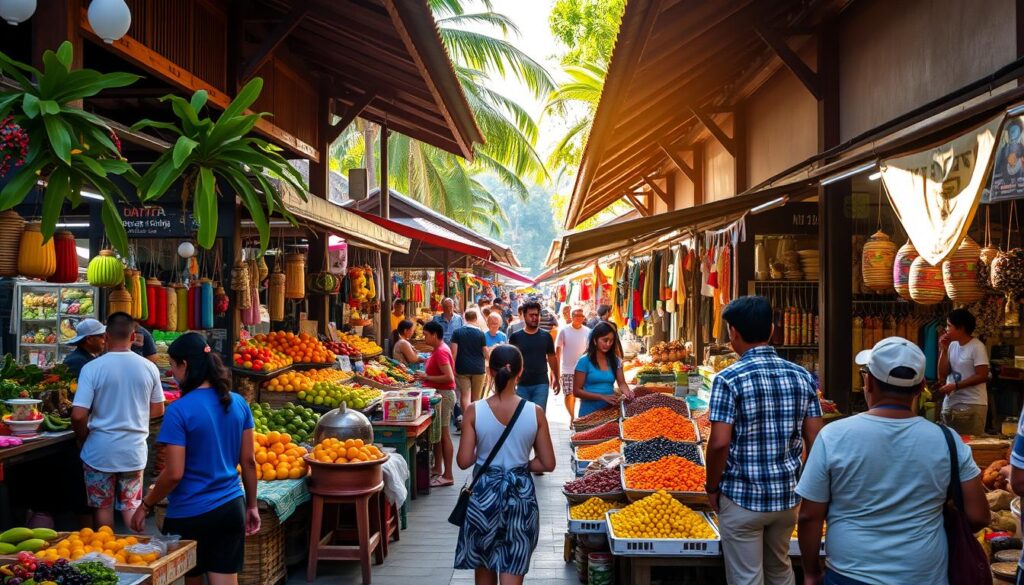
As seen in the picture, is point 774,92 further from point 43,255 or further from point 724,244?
point 43,255

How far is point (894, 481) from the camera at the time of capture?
10.6ft

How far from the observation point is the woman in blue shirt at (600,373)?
28.5 feet

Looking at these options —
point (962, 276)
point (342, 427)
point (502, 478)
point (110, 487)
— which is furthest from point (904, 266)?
point (110, 487)

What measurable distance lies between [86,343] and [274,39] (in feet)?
11.1

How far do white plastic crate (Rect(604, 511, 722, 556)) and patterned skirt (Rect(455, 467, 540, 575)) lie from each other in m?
0.68

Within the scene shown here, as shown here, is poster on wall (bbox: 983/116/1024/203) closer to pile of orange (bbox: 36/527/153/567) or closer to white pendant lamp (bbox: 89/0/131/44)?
white pendant lamp (bbox: 89/0/131/44)

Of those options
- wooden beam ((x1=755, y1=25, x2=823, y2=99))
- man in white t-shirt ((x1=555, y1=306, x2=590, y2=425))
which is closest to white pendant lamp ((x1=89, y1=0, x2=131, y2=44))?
wooden beam ((x1=755, y1=25, x2=823, y2=99))

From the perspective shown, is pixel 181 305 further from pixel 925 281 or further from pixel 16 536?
pixel 925 281

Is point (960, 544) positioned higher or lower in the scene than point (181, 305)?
lower

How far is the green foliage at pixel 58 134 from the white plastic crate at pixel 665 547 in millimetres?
3394

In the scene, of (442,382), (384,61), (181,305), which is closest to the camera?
(181,305)

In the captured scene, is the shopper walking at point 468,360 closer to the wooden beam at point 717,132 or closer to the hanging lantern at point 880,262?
the wooden beam at point 717,132

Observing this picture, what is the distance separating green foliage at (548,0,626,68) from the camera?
23594mm

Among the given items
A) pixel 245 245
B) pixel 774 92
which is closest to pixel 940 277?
pixel 774 92
